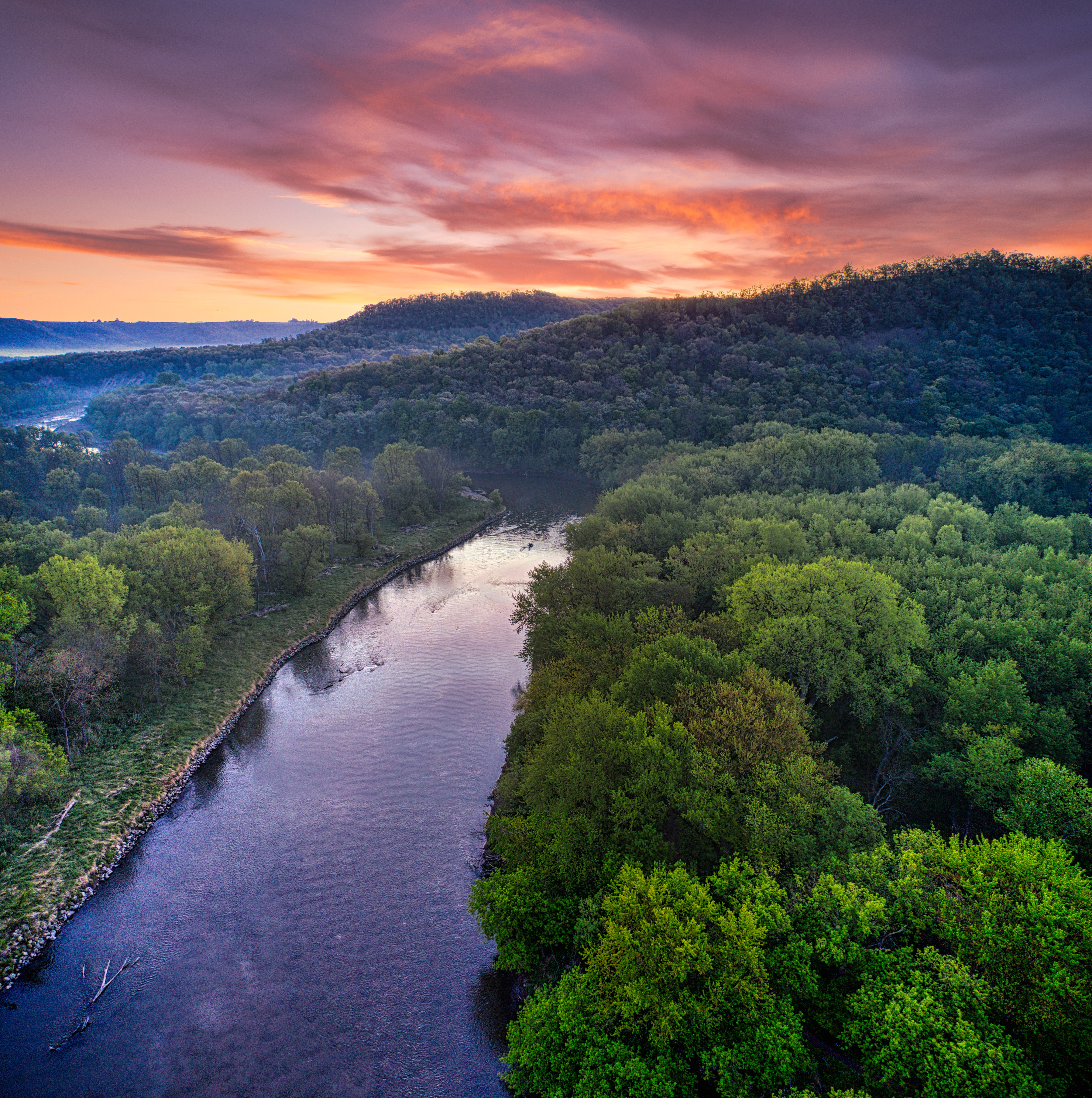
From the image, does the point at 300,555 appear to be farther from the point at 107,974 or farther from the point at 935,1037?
the point at 935,1037

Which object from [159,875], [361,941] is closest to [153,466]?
[159,875]

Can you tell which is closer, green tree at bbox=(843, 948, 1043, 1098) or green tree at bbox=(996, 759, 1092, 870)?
green tree at bbox=(843, 948, 1043, 1098)

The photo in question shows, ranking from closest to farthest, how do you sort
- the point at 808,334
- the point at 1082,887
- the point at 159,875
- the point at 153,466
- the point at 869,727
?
the point at 1082,887, the point at 159,875, the point at 869,727, the point at 153,466, the point at 808,334

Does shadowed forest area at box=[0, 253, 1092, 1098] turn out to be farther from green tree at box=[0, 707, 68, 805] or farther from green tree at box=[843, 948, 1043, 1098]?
green tree at box=[0, 707, 68, 805]

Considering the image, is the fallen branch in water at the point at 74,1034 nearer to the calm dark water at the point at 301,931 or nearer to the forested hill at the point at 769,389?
the calm dark water at the point at 301,931

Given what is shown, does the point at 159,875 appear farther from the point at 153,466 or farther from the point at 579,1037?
the point at 153,466

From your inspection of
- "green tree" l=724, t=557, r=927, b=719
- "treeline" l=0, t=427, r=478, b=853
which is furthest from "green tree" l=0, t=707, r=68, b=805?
"green tree" l=724, t=557, r=927, b=719

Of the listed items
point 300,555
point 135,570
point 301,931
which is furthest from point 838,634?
point 300,555
